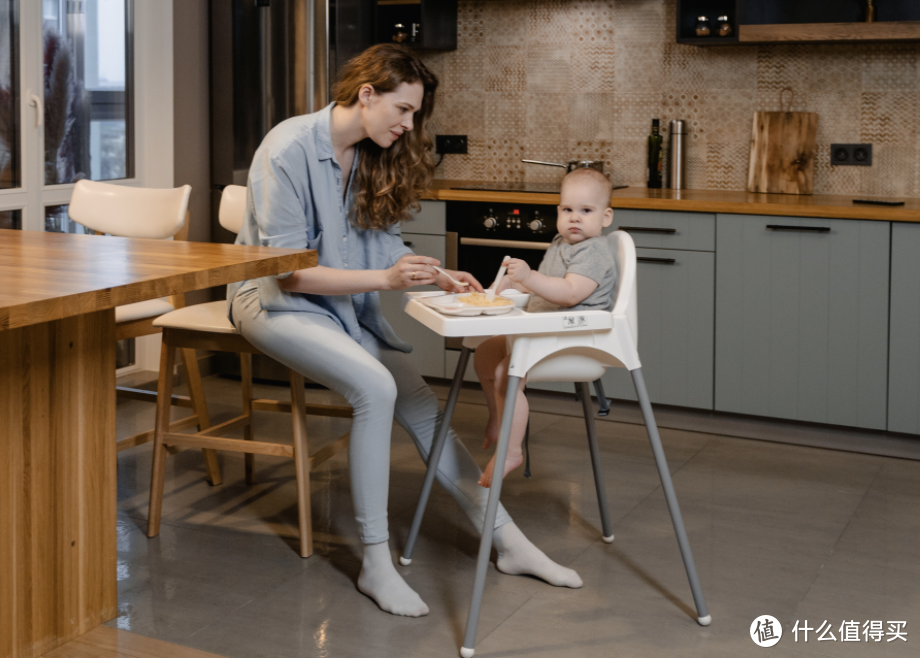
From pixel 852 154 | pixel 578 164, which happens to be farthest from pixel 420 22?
pixel 852 154

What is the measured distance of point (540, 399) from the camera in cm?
388

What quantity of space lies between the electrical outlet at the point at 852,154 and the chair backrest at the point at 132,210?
2388mm

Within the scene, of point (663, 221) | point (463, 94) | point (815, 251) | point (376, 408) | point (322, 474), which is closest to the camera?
point (376, 408)

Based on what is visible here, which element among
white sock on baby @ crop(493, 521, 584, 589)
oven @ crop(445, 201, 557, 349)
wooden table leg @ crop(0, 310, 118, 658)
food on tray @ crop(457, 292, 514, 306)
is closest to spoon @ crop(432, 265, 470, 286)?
food on tray @ crop(457, 292, 514, 306)

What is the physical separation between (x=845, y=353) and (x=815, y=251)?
14.0 inches

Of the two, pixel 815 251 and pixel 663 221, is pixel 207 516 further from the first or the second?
pixel 815 251

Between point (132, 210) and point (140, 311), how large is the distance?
36 cm

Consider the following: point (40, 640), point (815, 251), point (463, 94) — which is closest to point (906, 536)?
point (815, 251)

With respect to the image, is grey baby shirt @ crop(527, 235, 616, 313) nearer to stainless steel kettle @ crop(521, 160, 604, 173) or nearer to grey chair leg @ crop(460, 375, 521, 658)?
grey chair leg @ crop(460, 375, 521, 658)

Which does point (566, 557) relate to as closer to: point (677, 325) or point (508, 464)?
point (508, 464)

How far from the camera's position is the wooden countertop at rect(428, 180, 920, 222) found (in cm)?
319

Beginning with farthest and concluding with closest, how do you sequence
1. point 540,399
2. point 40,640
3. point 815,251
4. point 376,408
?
point 540,399, point 815,251, point 376,408, point 40,640

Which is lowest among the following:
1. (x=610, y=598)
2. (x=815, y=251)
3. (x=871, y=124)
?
(x=610, y=598)

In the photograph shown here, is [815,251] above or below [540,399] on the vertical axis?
above
